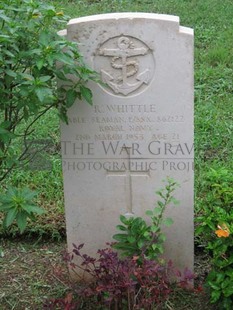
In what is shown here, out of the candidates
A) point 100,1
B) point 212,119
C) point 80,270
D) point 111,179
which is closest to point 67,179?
point 111,179

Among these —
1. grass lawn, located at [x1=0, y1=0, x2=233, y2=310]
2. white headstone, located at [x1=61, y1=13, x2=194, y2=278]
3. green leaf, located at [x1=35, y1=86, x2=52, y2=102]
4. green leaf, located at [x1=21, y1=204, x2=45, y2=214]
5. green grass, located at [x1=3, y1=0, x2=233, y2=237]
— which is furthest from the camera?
green grass, located at [x1=3, y1=0, x2=233, y2=237]

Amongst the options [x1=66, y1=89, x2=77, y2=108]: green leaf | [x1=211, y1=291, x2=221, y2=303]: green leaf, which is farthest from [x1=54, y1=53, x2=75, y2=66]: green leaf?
[x1=211, y1=291, x2=221, y2=303]: green leaf

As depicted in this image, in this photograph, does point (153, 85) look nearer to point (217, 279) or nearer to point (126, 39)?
point (126, 39)

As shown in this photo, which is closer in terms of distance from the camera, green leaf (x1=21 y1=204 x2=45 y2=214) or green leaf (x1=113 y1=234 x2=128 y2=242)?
green leaf (x1=21 y1=204 x2=45 y2=214)

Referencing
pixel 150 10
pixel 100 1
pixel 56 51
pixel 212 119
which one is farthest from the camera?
pixel 100 1

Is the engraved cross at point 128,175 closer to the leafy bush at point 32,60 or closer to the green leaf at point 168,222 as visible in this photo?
the green leaf at point 168,222

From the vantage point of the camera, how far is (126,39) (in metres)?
3.36

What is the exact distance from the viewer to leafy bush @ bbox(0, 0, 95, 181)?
3.03m

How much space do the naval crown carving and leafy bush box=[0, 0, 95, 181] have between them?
130 millimetres

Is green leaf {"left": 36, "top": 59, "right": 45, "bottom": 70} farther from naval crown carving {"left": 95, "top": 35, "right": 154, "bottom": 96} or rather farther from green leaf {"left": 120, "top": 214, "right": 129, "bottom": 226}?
green leaf {"left": 120, "top": 214, "right": 129, "bottom": 226}

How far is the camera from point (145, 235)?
135 inches

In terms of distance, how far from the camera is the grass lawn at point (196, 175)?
3734 millimetres

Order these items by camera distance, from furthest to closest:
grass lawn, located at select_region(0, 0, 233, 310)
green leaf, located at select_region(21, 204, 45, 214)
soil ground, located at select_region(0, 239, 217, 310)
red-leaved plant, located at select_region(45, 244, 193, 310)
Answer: grass lawn, located at select_region(0, 0, 233, 310)
soil ground, located at select_region(0, 239, 217, 310)
red-leaved plant, located at select_region(45, 244, 193, 310)
green leaf, located at select_region(21, 204, 45, 214)

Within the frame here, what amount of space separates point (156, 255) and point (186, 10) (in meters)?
5.09
